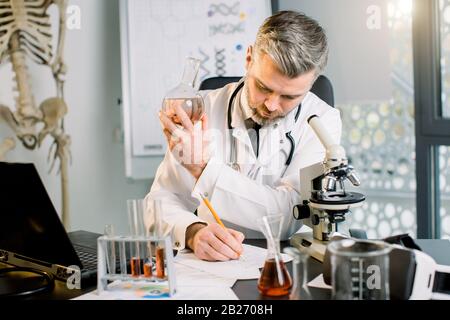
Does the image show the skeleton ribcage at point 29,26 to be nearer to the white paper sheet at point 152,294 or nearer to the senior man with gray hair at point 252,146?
the senior man with gray hair at point 252,146

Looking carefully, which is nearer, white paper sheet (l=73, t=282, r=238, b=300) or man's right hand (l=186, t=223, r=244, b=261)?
white paper sheet (l=73, t=282, r=238, b=300)

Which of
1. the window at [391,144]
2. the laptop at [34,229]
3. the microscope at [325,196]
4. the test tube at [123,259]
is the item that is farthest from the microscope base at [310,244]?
the window at [391,144]

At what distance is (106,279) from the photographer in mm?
1255

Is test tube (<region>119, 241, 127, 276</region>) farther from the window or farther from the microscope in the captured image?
the window

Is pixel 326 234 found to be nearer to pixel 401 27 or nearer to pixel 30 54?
pixel 401 27

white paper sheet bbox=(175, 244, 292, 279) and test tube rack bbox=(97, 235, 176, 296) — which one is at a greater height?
test tube rack bbox=(97, 235, 176, 296)

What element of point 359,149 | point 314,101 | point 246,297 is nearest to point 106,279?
point 246,297

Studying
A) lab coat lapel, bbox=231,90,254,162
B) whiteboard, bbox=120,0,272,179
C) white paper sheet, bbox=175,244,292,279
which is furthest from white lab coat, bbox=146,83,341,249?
whiteboard, bbox=120,0,272,179

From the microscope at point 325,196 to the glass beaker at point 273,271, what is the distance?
237mm

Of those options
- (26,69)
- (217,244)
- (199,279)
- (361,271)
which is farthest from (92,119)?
(361,271)

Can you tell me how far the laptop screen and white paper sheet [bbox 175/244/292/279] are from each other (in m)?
0.30

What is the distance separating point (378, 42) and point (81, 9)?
160 cm

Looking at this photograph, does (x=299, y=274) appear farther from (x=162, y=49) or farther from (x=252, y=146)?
(x=162, y=49)

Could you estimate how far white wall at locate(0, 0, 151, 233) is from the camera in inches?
131
